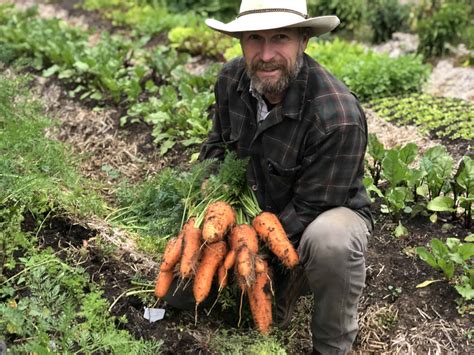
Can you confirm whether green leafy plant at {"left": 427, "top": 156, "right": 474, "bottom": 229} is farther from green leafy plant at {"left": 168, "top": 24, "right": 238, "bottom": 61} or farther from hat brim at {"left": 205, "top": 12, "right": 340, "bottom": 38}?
green leafy plant at {"left": 168, "top": 24, "right": 238, "bottom": 61}

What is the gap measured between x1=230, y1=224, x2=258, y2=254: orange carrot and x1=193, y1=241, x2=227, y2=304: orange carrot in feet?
0.26

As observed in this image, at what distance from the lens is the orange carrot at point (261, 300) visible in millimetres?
3102

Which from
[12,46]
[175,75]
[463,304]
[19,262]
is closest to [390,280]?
[463,304]

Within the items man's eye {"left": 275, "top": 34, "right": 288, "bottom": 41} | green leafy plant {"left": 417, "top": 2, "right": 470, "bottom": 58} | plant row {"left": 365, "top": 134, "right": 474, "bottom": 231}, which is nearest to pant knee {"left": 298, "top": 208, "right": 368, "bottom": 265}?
man's eye {"left": 275, "top": 34, "right": 288, "bottom": 41}

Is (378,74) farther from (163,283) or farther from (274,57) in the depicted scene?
(163,283)

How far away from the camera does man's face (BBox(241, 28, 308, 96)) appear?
3.29 metres

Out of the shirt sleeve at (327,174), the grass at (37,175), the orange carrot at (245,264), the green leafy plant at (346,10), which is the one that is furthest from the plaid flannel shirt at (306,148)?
the green leafy plant at (346,10)

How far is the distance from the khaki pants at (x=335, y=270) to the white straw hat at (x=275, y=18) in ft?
3.37

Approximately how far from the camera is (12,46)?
7301 millimetres

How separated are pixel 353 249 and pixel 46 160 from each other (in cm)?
249

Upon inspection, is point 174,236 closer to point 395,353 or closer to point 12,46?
point 395,353

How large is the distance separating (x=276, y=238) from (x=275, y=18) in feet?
3.90

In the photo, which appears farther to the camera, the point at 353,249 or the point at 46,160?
the point at 46,160

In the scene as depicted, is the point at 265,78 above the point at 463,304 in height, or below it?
above
